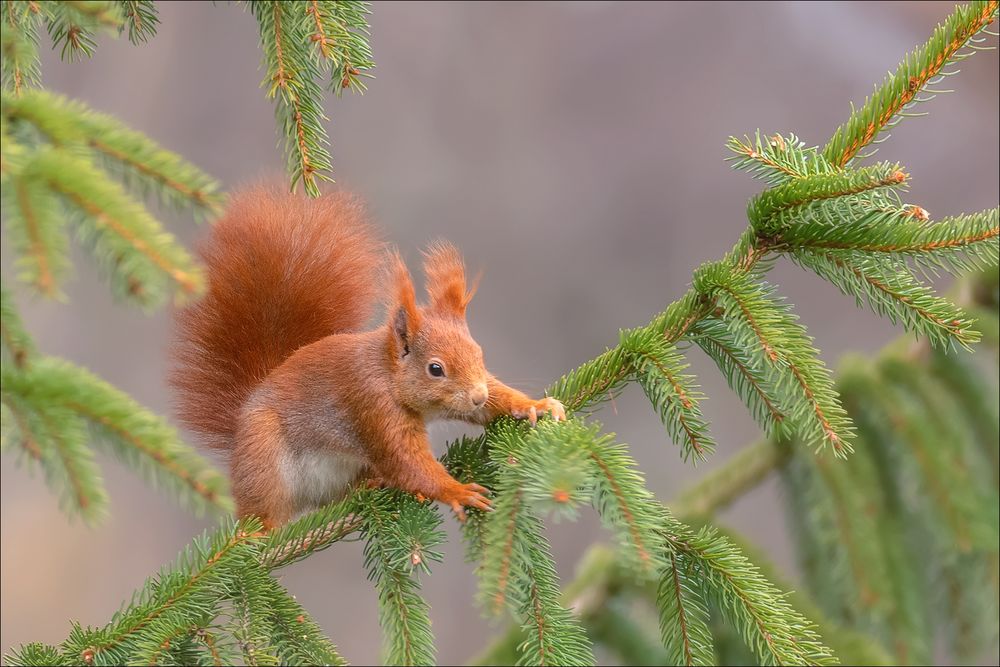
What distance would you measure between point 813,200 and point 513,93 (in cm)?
174

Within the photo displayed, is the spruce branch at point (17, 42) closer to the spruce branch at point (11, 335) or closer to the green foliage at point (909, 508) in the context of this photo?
the spruce branch at point (11, 335)

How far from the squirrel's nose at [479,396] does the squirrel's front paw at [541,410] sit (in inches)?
1.6

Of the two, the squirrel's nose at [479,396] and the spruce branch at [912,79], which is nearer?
the spruce branch at [912,79]

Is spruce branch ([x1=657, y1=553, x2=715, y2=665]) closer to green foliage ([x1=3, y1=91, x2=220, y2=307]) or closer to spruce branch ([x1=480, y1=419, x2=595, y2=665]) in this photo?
spruce branch ([x1=480, y1=419, x2=595, y2=665])

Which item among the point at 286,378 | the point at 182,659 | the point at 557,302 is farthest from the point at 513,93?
the point at 182,659

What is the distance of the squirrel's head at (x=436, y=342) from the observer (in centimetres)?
90

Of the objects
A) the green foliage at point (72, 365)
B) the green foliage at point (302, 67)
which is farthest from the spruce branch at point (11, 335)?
the green foliage at point (302, 67)

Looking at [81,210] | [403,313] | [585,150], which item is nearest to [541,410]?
[403,313]

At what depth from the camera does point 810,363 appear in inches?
26.0

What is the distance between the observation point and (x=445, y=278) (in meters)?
0.95

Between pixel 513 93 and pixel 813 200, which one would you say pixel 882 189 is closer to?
pixel 813 200

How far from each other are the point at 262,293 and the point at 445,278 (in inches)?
7.6

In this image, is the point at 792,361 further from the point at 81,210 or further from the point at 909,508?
the point at 909,508

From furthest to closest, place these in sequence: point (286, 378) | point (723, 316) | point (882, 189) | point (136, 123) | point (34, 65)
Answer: point (136, 123), point (286, 378), point (34, 65), point (723, 316), point (882, 189)
